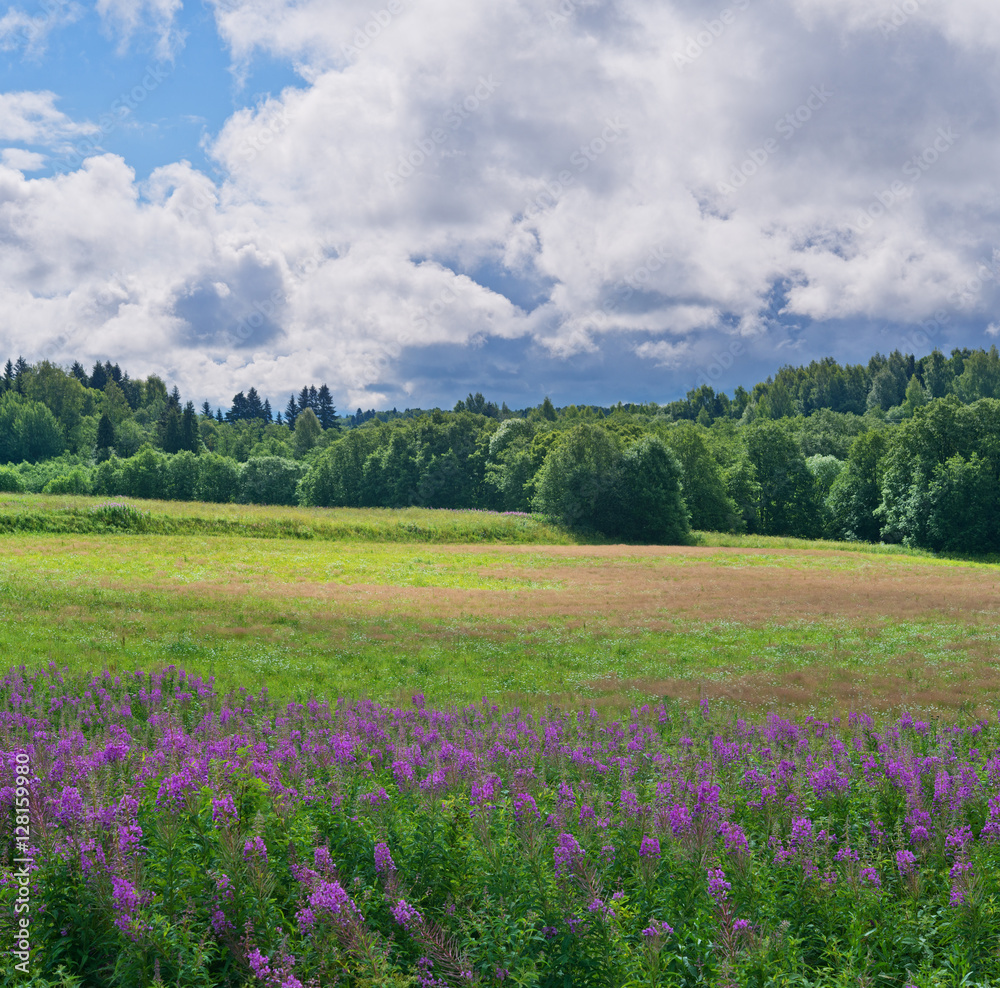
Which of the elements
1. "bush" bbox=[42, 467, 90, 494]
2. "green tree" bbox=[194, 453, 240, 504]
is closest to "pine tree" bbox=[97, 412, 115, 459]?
"bush" bbox=[42, 467, 90, 494]

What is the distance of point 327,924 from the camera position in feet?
14.4

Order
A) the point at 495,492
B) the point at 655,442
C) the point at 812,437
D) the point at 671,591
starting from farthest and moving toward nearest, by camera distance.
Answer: the point at 812,437 < the point at 495,492 < the point at 655,442 < the point at 671,591

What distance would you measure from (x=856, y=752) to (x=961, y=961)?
14.5 feet

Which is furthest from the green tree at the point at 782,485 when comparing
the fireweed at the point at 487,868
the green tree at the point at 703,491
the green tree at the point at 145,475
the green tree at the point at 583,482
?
the fireweed at the point at 487,868

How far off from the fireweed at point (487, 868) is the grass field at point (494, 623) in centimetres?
628

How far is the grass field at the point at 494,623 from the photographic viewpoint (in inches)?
630

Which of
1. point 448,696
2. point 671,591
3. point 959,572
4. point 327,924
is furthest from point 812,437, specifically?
point 327,924

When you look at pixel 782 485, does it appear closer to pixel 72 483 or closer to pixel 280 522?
pixel 280 522

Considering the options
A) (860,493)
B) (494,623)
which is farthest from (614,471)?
(494,623)

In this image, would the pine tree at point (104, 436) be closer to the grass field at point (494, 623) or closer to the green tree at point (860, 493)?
the grass field at point (494, 623)

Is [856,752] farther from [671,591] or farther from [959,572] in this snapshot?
[959,572]

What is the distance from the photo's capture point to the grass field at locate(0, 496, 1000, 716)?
16.0 metres

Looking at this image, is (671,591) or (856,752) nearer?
(856,752)

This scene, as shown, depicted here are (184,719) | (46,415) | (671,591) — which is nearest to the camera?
(184,719)
